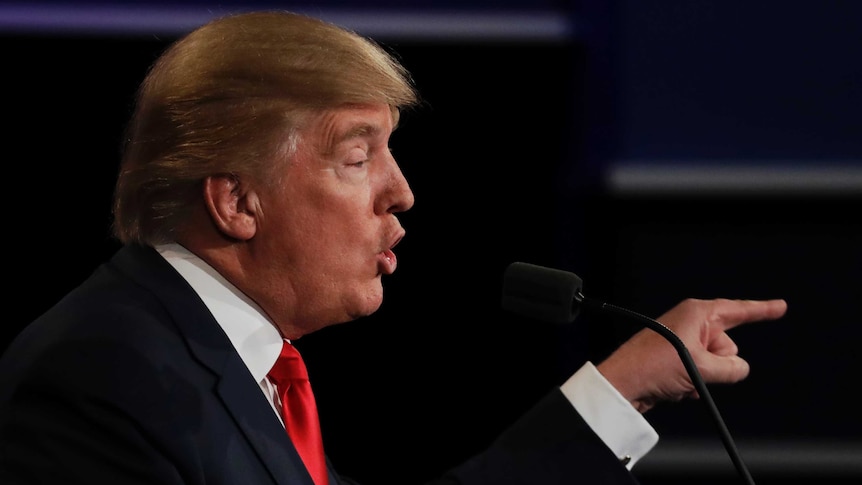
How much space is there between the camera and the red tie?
1274mm

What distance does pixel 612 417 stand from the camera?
140cm

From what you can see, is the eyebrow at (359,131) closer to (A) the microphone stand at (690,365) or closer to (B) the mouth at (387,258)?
(B) the mouth at (387,258)

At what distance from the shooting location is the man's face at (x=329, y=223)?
122cm

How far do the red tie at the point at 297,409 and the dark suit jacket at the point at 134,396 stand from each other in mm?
104

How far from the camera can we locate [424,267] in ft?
6.87

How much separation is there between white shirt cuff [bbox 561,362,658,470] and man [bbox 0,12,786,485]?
11 cm

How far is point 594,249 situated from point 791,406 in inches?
17.5

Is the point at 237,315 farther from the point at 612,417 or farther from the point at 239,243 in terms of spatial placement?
the point at 612,417

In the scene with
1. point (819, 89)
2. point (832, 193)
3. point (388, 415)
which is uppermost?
point (819, 89)

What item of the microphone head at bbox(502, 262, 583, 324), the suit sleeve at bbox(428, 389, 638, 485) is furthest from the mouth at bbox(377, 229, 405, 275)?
the suit sleeve at bbox(428, 389, 638, 485)

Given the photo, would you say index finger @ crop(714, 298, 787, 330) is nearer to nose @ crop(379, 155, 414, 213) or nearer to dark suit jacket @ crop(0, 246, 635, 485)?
nose @ crop(379, 155, 414, 213)

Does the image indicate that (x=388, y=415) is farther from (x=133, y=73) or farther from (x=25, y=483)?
(x=25, y=483)

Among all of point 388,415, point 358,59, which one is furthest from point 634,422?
point 388,415

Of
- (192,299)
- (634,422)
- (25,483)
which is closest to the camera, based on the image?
(25,483)
